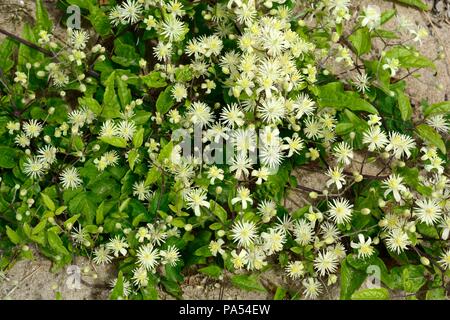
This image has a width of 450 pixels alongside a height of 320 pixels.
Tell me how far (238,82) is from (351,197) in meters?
0.71

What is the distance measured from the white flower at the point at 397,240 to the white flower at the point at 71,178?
121 centimetres

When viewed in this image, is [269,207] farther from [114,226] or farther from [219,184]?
[114,226]

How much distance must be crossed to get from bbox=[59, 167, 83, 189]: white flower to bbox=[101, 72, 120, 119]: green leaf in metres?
0.25

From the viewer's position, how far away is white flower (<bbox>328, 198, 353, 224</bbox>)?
81.0 inches

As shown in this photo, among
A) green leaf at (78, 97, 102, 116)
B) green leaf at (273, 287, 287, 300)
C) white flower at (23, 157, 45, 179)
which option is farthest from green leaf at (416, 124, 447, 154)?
white flower at (23, 157, 45, 179)

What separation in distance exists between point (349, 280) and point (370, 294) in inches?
3.7

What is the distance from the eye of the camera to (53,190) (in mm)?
2113

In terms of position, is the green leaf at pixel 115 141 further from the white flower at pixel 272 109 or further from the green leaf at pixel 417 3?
the green leaf at pixel 417 3

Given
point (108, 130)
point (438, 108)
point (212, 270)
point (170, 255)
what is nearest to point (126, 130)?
point (108, 130)

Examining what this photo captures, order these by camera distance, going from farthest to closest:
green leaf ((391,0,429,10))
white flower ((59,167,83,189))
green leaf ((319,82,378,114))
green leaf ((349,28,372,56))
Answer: green leaf ((391,0,429,10)) < green leaf ((349,28,372,56)) < green leaf ((319,82,378,114)) < white flower ((59,167,83,189))

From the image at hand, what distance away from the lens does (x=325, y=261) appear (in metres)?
2.08

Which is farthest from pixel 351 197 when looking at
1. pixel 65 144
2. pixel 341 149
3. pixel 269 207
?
pixel 65 144

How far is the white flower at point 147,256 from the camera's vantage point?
2010 millimetres

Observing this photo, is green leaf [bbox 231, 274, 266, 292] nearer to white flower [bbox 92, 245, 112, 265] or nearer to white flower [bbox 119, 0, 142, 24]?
white flower [bbox 92, 245, 112, 265]
